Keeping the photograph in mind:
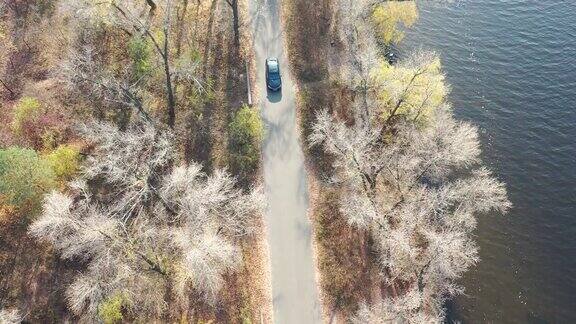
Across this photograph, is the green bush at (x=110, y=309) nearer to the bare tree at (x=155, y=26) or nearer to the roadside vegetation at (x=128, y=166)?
the roadside vegetation at (x=128, y=166)

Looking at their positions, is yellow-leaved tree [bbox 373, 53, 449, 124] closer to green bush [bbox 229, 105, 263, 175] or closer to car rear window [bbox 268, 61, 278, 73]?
car rear window [bbox 268, 61, 278, 73]

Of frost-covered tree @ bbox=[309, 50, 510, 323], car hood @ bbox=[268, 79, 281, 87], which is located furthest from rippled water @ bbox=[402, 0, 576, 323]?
car hood @ bbox=[268, 79, 281, 87]

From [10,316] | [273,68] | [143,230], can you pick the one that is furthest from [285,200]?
[10,316]

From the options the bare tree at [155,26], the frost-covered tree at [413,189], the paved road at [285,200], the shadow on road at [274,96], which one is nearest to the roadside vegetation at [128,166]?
the bare tree at [155,26]

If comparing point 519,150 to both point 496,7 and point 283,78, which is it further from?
point 283,78

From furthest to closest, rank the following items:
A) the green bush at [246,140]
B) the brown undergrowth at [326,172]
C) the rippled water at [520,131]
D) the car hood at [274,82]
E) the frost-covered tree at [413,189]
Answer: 1. the car hood at [274,82]
2. the green bush at [246,140]
3. the rippled water at [520,131]
4. the brown undergrowth at [326,172]
5. the frost-covered tree at [413,189]

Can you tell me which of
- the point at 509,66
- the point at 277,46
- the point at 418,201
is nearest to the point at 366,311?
the point at 418,201

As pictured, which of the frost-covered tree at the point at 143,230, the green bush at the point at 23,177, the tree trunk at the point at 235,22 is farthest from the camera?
the tree trunk at the point at 235,22

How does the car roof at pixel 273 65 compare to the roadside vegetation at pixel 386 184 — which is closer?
the roadside vegetation at pixel 386 184
